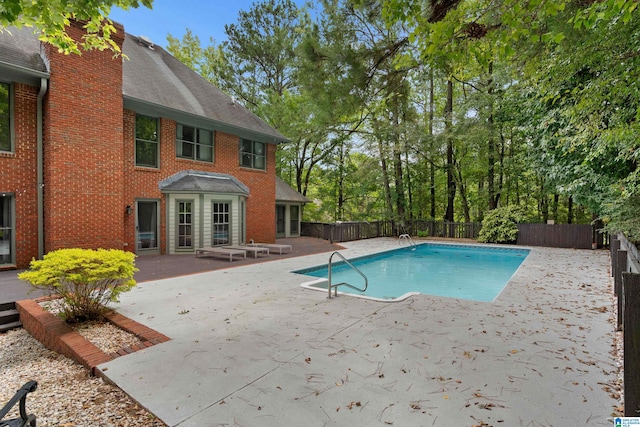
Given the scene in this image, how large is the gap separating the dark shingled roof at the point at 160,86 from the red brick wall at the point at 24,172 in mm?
540

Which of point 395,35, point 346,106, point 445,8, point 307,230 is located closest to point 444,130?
point 307,230

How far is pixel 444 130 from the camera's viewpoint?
671 inches

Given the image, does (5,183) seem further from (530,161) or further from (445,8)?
(530,161)

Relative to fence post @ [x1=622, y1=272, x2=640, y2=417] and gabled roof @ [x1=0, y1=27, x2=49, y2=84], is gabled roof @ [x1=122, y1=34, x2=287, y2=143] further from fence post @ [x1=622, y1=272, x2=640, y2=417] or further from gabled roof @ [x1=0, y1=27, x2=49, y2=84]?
fence post @ [x1=622, y1=272, x2=640, y2=417]

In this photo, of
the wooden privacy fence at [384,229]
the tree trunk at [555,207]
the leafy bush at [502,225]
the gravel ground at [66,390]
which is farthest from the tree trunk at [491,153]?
the gravel ground at [66,390]

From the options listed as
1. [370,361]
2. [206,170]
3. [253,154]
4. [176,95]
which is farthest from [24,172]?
[370,361]

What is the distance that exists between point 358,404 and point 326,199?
23.0 metres

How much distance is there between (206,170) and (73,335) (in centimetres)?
877

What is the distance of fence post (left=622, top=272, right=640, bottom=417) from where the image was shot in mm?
2307

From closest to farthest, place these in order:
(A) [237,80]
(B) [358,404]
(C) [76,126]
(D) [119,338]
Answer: (B) [358,404] → (D) [119,338] → (C) [76,126] → (A) [237,80]

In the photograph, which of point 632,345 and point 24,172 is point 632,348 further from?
point 24,172

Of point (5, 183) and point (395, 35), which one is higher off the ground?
point (395, 35)

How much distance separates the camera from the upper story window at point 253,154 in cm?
1353

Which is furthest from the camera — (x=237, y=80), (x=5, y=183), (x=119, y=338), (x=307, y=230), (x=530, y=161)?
(x=237, y=80)
